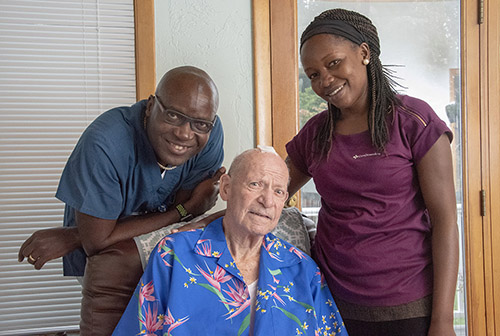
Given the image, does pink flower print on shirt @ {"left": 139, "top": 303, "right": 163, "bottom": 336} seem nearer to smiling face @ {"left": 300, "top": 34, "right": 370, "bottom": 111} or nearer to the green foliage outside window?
smiling face @ {"left": 300, "top": 34, "right": 370, "bottom": 111}

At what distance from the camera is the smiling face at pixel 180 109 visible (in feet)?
5.46

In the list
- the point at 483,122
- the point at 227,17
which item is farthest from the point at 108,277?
the point at 483,122

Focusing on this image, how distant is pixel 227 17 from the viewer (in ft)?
8.38

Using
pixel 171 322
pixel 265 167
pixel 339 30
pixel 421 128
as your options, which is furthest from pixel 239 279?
pixel 339 30

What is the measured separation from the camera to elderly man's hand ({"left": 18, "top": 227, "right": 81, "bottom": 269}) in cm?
173

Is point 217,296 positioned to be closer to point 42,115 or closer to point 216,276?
point 216,276

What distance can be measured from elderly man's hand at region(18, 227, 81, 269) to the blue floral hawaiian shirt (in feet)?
1.47

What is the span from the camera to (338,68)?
1.45m

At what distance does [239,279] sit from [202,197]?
1.70ft

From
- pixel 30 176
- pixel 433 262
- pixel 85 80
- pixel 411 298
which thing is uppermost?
pixel 85 80

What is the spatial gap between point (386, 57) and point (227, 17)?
36.8 inches

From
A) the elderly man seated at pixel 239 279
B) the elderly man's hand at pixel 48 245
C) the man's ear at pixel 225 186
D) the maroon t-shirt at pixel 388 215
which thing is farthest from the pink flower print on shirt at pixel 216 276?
the elderly man's hand at pixel 48 245

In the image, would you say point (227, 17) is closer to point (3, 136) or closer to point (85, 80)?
point (85, 80)

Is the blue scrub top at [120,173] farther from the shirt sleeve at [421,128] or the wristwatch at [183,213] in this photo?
the shirt sleeve at [421,128]
